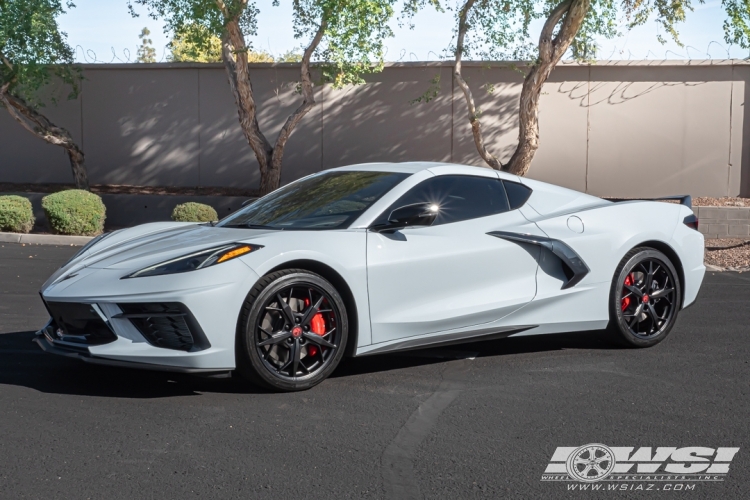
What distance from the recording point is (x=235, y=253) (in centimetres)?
528

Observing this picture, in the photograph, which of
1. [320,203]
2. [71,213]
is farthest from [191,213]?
[320,203]

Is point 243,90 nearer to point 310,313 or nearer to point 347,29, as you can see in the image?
point 347,29

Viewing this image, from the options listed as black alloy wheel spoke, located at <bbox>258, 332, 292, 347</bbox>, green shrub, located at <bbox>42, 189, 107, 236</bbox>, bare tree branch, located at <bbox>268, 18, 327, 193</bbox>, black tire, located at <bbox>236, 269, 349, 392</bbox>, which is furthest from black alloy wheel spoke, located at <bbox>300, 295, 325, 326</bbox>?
bare tree branch, located at <bbox>268, 18, 327, 193</bbox>

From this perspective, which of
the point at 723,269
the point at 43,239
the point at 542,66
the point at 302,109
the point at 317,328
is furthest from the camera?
the point at 302,109

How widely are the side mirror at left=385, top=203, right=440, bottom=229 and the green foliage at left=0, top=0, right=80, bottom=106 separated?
12338 mm

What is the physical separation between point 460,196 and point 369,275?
3.52 feet

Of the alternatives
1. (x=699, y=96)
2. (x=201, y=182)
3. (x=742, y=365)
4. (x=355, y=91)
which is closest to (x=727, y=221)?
(x=699, y=96)

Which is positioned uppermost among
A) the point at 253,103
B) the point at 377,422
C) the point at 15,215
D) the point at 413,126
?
the point at 253,103

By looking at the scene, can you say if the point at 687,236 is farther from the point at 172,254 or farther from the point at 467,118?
the point at 467,118

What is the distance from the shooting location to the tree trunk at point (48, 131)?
56.8 feet

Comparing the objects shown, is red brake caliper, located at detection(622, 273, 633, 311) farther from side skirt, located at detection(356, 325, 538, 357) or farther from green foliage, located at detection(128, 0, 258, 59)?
green foliage, located at detection(128, 0, 258, 59)

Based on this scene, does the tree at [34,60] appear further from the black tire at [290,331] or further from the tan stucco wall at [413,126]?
the black tire at [290,331]

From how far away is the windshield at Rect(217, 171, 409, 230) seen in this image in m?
5.96

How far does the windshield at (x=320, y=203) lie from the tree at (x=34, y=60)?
11195 mm
